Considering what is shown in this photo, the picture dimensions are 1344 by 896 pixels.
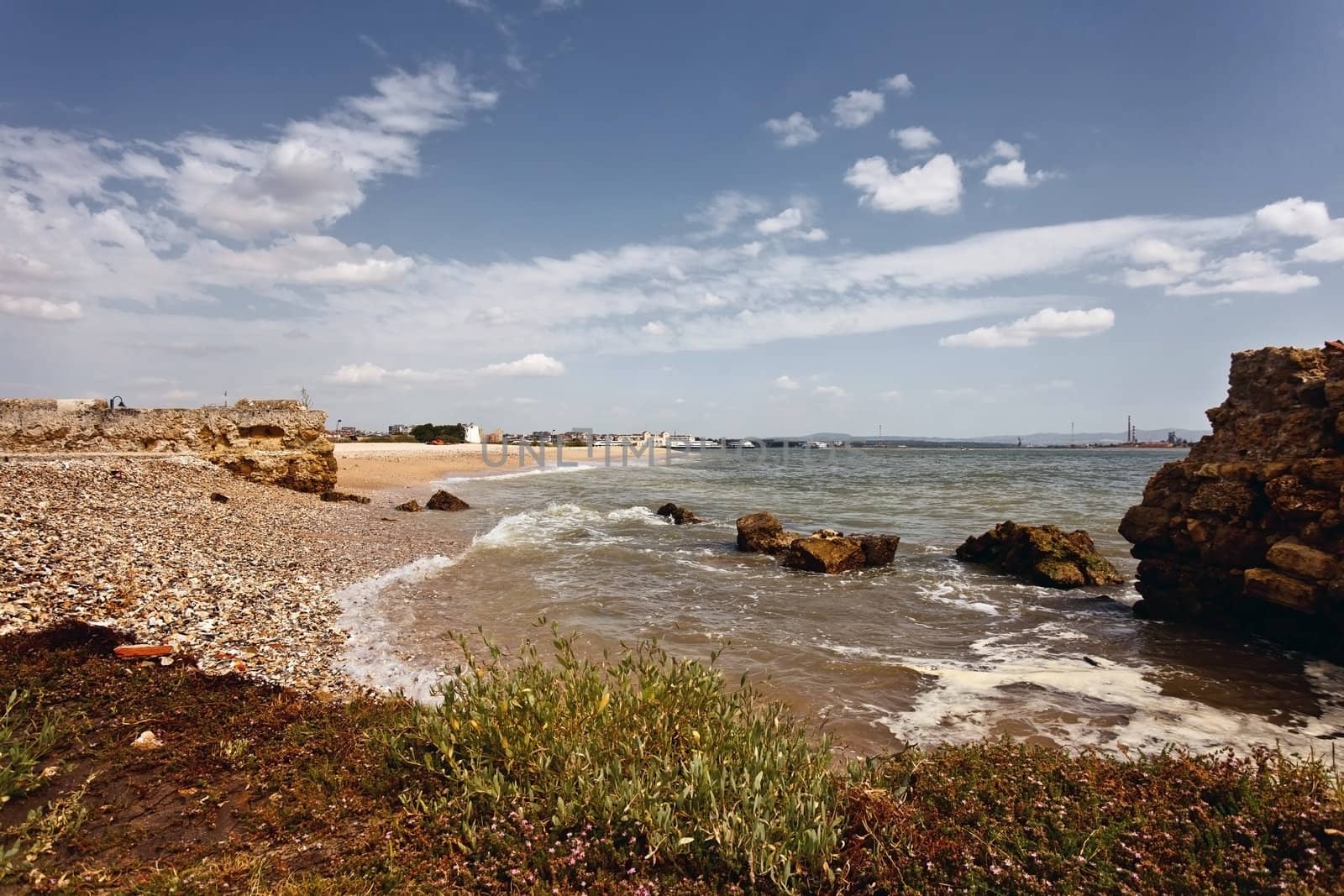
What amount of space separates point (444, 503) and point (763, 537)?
1443 cm

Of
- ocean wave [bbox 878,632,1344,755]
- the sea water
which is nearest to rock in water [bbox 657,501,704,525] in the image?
the sea water

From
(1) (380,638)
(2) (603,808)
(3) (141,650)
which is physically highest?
(3) (141,650)

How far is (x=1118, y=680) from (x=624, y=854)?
335 inches

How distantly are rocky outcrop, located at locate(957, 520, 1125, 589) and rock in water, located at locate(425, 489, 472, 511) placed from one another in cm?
Result: 2014

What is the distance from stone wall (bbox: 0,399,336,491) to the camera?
1931cm

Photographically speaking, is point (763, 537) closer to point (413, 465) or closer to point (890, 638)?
point (890, 638)

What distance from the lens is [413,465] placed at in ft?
166

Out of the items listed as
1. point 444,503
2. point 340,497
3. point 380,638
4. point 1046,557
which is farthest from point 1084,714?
point 340,497

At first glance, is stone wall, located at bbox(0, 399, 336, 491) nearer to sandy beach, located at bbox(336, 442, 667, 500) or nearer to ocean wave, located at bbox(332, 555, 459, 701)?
sandy beach, located at bbox(336, 442, 667, 500)

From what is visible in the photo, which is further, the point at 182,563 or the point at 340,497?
the point at 340,497

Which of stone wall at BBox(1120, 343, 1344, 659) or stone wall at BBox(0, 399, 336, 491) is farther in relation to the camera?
stone wall at BBox(0, 399, 336, 491)

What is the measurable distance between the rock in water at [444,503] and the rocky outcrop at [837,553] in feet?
51.0

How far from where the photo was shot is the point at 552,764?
444 centimetres

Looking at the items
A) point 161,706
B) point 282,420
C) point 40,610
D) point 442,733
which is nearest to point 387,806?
point 442,733
